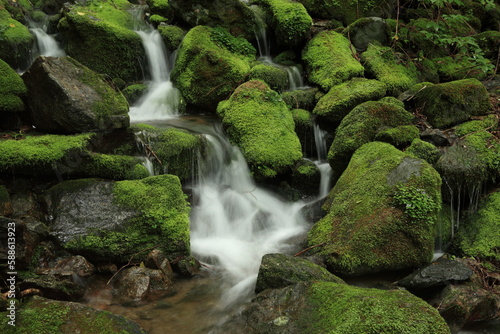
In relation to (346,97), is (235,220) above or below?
below

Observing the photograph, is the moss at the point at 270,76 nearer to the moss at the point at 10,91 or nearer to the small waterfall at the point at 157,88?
the small waterfall at the point at 157,88

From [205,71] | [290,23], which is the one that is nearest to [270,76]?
[205,71]

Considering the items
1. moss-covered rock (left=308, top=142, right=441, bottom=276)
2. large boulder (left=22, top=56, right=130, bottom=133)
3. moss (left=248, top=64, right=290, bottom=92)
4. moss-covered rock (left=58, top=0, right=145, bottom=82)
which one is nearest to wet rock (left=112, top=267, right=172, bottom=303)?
moss-covered rock (left=308, top=142, right=441, bottom=276)

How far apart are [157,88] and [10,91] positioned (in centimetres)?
391

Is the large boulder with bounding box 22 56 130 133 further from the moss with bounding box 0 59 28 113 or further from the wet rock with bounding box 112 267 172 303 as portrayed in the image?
the wet rock with bounding box 112 267 172 303

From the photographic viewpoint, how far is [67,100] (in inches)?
209

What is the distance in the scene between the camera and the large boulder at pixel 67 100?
535cm

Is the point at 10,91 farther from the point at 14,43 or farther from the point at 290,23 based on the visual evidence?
the point at 290,23

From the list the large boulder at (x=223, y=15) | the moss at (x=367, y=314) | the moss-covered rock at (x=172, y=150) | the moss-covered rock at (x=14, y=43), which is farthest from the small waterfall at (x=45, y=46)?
the moss at (x=367, y=314)

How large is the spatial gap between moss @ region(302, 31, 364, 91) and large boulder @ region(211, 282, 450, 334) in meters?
5.90

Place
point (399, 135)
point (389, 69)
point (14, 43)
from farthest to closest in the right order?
1. point (389, 69)
2. point (14, 43)
3. point (399, 135)

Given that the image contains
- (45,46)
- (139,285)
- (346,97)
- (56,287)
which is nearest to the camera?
(56,287)

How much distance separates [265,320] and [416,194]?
2684mm

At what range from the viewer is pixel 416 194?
15.8ft
